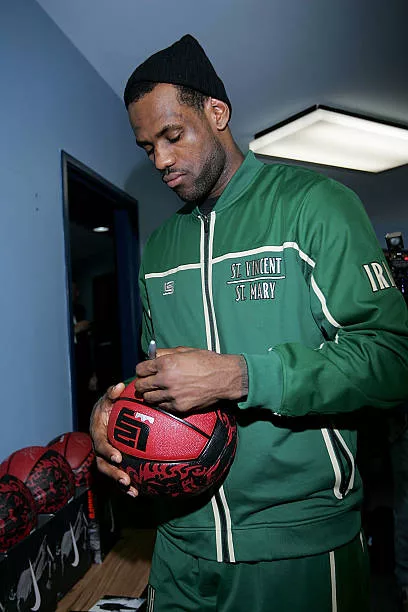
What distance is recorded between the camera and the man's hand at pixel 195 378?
916 millimetres

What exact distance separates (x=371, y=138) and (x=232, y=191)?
12.0 feet

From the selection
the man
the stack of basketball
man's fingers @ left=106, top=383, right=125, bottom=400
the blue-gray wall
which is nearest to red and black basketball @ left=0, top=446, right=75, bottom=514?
the stack of basketball

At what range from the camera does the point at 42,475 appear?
208 cm

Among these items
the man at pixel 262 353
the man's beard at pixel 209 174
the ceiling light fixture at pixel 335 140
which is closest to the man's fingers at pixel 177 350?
the man at pixel 262 353

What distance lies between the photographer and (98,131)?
3.50 m

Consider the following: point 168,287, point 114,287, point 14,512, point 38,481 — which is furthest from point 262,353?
point 114,287

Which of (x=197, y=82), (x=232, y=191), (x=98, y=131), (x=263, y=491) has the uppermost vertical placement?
(x=98, y=131)

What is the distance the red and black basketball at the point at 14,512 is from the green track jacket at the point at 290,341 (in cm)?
81

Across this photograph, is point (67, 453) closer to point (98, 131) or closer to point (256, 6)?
point (98, 131)

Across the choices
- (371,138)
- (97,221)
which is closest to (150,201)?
(97,221)

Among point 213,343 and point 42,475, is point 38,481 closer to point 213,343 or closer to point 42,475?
point 42,475

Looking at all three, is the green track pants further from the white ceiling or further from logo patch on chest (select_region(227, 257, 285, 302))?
the white ceiling

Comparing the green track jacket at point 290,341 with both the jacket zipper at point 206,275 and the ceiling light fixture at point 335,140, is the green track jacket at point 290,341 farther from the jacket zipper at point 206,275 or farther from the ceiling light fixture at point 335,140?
the ceiling light fixture at point 335,140

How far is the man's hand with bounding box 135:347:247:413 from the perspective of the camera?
0.92 metres
